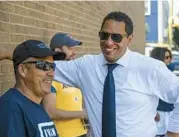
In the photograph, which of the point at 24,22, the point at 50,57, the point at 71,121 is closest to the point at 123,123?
the point at 71,121

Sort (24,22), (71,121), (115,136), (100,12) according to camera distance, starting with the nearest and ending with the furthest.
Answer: (115,136) → (71,121) → (24,22) → (100,12)

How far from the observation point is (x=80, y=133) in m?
4.39

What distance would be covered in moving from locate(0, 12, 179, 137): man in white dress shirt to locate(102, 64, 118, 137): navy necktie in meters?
0.05

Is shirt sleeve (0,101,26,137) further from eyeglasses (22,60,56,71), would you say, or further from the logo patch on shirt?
eyeglasses (22,60,56,71)

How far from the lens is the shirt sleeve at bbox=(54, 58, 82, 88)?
4.08 metres

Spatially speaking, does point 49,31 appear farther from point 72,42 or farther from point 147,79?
point 147,79

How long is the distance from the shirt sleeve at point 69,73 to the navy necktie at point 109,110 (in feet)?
1.27

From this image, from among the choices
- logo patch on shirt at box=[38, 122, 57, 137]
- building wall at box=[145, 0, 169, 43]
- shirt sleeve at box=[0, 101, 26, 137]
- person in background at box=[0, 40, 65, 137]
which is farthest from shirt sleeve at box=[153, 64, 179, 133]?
building wall at box=[145, 0, 169, 43]

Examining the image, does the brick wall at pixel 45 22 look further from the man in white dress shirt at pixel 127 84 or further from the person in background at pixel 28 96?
the person in background at pixel 28 96

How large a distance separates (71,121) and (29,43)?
1.44 metres

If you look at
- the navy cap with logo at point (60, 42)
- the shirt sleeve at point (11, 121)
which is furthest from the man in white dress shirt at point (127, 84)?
the shirt sleeve at point (11, 121)

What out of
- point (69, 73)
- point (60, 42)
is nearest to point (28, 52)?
point (69, 73)

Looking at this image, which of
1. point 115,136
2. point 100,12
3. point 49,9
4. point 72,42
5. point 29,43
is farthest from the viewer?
point 100,12

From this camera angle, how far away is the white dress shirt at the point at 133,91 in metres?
3.80
